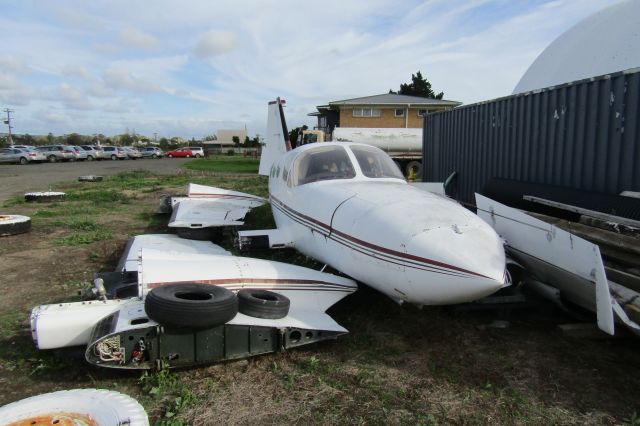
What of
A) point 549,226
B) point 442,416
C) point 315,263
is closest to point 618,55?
point 549,226

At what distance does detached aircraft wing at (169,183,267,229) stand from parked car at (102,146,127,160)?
153 ft

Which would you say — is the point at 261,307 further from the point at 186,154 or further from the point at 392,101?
the point at 186,154

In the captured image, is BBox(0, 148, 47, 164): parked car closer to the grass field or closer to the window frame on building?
the window frame on building

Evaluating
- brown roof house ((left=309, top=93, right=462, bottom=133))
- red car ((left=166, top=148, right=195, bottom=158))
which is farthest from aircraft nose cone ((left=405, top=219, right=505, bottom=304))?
red car ((left=166, top=148, right=195, bottom=158))

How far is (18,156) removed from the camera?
42438 mm

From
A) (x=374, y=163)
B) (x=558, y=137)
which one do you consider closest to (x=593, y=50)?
(x=558, y=137)

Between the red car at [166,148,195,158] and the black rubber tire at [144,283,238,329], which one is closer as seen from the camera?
the black rubber tire at [144,283,238,329]

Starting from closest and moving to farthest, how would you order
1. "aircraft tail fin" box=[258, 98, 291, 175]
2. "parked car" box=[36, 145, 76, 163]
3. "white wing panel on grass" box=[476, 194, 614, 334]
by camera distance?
"white wing panel on grass" box=[476, 194, 614, 334], "aircraft tail fin" box=[258, 98, 291, 175], "parked car" box=[36, 145, 76, 163]

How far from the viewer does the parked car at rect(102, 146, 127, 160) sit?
5288cm

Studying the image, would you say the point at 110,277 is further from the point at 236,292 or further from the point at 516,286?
the point at 516,286

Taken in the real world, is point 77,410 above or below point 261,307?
below

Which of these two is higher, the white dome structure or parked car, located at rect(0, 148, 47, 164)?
the white dome structure

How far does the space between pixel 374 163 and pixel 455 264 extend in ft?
9.57

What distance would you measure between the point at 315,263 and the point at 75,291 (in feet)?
11.0
